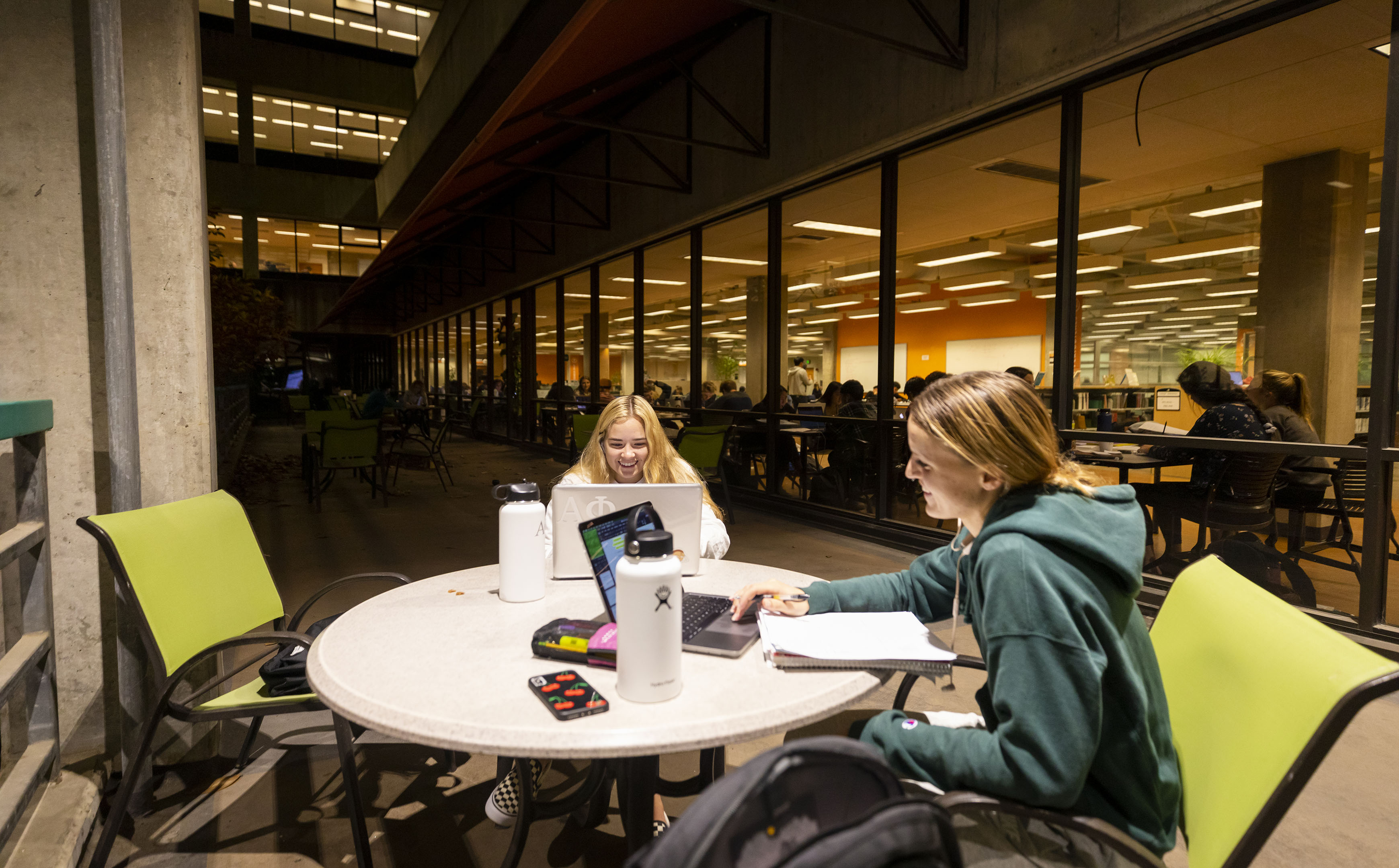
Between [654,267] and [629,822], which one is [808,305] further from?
[629,822]

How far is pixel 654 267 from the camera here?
897 centimetres

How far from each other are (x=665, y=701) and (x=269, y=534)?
580cm

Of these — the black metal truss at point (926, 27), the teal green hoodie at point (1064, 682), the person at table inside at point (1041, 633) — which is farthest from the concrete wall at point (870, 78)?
the teal green hoodie at point (1064, 682)

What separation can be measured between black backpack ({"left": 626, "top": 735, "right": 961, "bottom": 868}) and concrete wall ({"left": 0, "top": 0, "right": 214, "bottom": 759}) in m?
2.39

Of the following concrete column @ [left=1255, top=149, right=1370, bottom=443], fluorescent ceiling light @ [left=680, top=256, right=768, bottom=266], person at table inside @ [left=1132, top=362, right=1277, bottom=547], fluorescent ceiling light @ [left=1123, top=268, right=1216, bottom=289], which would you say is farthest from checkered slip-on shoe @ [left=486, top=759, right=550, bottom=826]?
fluorescent ceiling light @ [left=680, top=256, right=768, bottom=266]

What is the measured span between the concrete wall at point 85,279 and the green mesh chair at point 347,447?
469cm

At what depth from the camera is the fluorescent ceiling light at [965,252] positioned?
245 inches

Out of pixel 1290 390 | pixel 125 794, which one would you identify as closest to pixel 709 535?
pixel 125 794

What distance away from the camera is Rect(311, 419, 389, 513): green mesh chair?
6.75 metres

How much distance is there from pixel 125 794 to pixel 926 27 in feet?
17.7

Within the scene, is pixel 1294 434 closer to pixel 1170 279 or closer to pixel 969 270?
pixel 1170 279

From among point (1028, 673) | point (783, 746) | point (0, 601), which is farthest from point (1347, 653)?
point (0, 601)

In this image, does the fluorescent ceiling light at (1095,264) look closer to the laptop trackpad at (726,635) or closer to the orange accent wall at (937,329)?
the orange accent wall at (937,329)

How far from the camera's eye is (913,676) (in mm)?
1538
